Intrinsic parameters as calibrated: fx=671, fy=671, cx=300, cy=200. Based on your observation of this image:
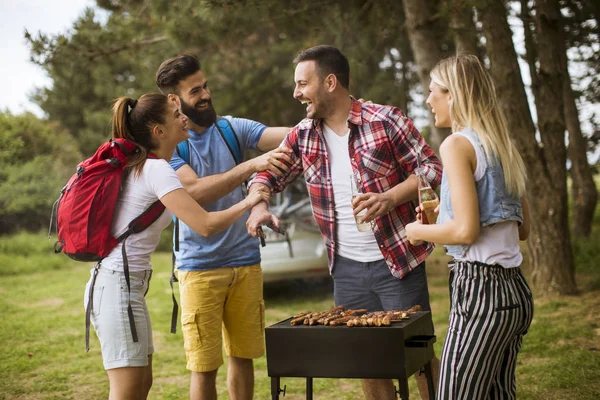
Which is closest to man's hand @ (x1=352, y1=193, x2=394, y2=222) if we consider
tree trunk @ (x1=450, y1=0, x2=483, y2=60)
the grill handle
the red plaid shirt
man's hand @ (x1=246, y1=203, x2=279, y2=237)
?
the red plaid shirt

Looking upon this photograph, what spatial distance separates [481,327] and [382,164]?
1193 millimetres

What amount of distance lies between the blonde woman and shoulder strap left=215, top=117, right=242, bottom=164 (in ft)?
5.30

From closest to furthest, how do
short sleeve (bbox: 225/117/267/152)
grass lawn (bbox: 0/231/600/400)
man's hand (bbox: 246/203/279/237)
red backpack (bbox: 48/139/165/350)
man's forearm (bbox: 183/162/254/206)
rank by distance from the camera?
red backpack (bbox: 48/139/165/350) → man's hand (bbox: 246/203/279/237) → man's forearm (bbox: 183/162/254/206) → short sleeve (bbox: 225/117/267/152) → grass lawn (bbox: 0/231/600/400)

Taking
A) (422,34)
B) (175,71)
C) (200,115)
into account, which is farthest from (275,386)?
(422,34)

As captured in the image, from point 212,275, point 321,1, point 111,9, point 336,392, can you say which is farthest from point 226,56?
point 212,275

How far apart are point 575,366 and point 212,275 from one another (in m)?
3.25

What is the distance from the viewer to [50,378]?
6.19 metres

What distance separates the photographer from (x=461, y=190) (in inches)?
101

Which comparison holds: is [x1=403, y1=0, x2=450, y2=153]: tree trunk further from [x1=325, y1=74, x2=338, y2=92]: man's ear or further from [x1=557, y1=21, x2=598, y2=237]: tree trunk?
[x1=557, y1=21, x2=598, y2=237]: tree trunk

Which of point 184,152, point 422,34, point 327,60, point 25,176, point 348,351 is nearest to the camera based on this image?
point 348,351

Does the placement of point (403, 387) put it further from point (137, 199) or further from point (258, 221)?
point (137, 199)

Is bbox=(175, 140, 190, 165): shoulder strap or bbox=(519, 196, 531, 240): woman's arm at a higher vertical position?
bbox=(175, 140, 190, 165): shoulder strap

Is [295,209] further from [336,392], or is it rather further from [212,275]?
[212,275]

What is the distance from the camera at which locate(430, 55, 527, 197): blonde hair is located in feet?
8.70
